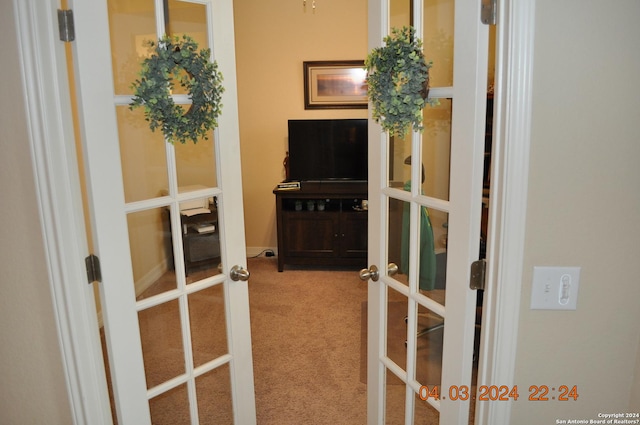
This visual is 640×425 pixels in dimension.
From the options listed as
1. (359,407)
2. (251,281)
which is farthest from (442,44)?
(251,281)

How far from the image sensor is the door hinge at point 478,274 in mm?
1288

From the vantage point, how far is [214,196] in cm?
166

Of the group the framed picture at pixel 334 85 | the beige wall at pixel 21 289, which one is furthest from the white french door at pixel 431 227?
the framed picture at pixel 334 85

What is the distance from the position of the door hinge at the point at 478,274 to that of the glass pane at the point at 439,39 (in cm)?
55

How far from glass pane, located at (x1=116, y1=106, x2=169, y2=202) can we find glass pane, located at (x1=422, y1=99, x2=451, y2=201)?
903 millimetres

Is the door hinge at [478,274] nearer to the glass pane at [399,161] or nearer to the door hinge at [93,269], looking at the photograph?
the glass pane at [399,161]

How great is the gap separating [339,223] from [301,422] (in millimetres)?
2237

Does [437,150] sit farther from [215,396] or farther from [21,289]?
[21,289]

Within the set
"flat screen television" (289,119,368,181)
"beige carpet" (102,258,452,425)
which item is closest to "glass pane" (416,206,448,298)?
"beige carpet" (102,258,452,425)

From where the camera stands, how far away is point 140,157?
59.3 inches

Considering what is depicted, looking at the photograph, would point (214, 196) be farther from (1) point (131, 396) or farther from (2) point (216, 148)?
(1) point (131, 396)

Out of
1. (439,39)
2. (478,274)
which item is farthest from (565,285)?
(439,39)

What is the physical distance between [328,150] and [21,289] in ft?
11.0

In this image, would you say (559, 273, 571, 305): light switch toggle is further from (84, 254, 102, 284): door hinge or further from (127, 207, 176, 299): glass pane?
(84, 254, 102, 284): door hinge
